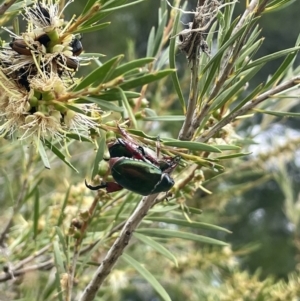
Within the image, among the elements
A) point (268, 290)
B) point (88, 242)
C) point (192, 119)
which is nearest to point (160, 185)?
point (192, 119)

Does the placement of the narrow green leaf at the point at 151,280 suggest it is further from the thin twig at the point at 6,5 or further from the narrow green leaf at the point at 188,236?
the thin twig at the point at 6,5

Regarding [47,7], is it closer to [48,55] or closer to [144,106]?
[48,55]

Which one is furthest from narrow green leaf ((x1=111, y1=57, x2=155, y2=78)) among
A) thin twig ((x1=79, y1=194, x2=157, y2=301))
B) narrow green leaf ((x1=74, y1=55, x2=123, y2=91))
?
thin twig ((x1=79, y1=194, x2=157, y2=301))

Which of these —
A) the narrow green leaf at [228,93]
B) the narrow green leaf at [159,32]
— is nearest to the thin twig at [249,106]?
the narrow green leaf at [228,93]

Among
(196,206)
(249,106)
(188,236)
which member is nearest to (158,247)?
(188,236)

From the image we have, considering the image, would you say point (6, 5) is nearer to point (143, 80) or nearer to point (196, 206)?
point (143, 80)

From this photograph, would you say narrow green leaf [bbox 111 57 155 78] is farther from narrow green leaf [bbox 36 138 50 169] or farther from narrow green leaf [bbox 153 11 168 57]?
narrow green leaf [bbox 153 11 168 57]
